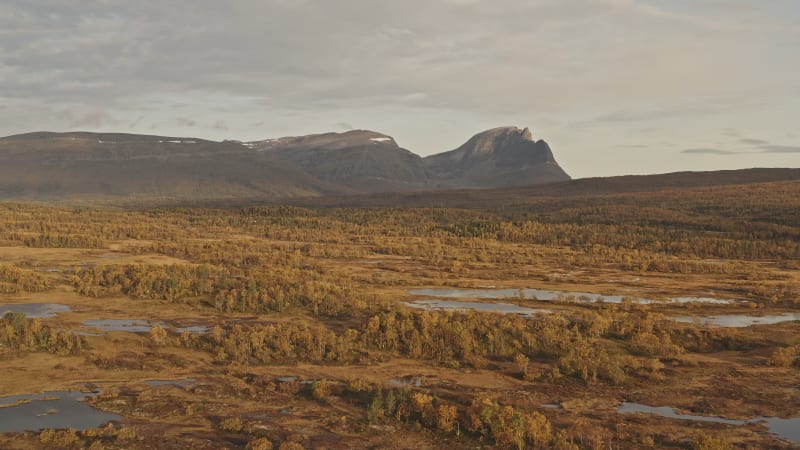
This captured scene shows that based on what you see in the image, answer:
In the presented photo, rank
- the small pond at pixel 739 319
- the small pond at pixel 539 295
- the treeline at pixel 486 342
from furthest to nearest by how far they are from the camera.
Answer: the small pond at pixel 539 295, the small pond at pixel 739 319, the treeline at pixel 486 342

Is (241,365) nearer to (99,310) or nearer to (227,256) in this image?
(99,310)

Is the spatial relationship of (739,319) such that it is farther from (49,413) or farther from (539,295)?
(49,413)

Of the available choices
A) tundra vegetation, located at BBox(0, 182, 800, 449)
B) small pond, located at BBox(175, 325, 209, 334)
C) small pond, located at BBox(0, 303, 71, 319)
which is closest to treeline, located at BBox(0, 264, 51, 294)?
tundra vegetation, located at BBox(0, 182, 800, 449)

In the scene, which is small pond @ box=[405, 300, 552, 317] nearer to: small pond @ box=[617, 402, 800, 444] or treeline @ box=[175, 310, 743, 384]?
treeline @ box=[175, 310, 743, 384]

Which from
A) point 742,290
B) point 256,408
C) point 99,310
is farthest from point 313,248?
point 256,408

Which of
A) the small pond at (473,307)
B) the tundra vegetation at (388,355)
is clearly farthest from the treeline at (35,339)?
the small pond at (473,307)

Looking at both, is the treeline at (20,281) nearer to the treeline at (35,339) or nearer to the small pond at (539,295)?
the treeline at (35,339)
